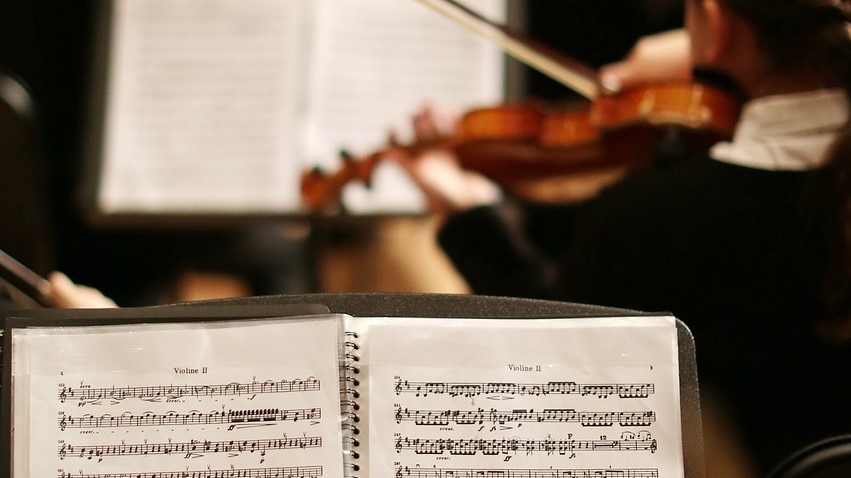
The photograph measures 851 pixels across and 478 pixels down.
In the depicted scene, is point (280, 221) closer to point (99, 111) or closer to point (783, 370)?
point (99, 111)

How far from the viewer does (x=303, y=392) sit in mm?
711

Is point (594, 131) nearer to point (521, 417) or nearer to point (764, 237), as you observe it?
point (764, 237)

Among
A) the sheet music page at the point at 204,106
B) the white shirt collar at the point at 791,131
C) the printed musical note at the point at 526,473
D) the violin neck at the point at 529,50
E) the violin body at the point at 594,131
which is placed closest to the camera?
the printed musical note at the point at 526,473

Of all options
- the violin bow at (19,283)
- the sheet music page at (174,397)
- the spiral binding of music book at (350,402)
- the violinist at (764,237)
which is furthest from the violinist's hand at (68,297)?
the violinist at (764,237)

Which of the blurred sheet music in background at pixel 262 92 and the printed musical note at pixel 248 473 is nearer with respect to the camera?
the printed musical note at pixel 248 473

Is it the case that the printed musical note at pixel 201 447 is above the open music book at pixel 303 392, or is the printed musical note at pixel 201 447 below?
below

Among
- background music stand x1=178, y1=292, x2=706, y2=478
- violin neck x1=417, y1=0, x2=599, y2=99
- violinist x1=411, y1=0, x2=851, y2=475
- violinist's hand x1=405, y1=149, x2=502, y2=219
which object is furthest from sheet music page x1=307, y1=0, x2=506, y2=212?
background music stand x1=178, y1=292, x2=706, y2=478

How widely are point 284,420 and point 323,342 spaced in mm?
77

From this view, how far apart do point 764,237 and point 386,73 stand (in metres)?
1.34

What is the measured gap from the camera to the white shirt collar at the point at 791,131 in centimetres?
105

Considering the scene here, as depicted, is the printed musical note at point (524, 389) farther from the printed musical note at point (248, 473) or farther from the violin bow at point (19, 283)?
→ the violin bow at point (19, 283)

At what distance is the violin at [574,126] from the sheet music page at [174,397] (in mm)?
918

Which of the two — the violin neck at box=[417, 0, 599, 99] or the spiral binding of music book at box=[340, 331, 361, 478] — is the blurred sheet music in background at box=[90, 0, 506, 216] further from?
the spiral binding of music book at box=[340, 331, 361, 478]

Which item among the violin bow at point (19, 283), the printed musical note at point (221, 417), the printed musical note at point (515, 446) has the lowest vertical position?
the printed musical note at point (515, 446)
